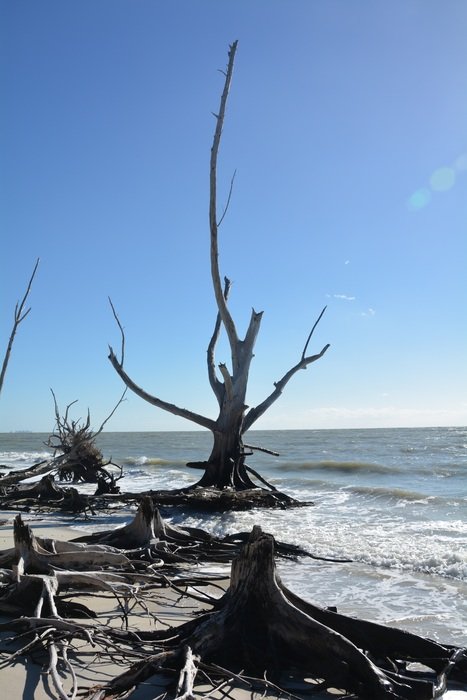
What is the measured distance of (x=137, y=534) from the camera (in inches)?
201

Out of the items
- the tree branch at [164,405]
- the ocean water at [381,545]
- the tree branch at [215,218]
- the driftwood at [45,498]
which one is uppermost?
the tree branch at [215,218]

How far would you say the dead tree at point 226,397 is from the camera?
1130 cm

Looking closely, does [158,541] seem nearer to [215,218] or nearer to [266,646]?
[266,646]

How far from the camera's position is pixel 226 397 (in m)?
11.7

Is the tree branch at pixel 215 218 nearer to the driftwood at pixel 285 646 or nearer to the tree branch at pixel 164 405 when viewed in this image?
the tree branch at pixel 164 405

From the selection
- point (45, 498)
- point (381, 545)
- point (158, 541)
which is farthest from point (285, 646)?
point (45, 498)

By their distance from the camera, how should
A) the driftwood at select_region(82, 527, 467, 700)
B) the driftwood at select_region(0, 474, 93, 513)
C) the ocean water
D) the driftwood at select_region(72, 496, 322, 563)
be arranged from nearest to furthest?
the driftwood at select_region(82, 527, 467, 700) < the ocean water < the driftwood at select_region(72, 496, 322, 563) < the driftwood at select_region(0, 474, 93, 513)

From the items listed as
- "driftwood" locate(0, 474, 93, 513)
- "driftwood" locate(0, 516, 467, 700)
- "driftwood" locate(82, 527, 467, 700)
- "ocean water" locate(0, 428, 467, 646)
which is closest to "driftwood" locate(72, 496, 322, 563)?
"ocean water" locate(0, 428, 467, 646)

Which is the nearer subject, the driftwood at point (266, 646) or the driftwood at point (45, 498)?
the driftwood at point (266, 646)

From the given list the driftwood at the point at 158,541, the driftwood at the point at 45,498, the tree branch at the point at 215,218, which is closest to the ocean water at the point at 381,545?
the driftwood at the point at 158,541

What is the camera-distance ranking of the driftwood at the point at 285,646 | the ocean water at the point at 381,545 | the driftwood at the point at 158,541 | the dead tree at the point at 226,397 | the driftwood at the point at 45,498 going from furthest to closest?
the dead tree at the point at 226,397, the driftwood at the point at 45,498, the driftwood at the point at 158,541, the ocean water at the point at 381,545, the driftwood at the point at 285,646

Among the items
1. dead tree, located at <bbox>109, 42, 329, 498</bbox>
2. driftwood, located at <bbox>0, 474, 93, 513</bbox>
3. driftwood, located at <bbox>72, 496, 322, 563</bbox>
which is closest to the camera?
driftwood, located at <bbox>72, 496, 322, 563</bbox>

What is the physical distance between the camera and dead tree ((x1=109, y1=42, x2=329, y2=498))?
37.1ft

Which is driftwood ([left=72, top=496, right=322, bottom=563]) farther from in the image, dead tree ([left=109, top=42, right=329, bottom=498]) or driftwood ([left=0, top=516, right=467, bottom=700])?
dead tree ([left=109, top=42, right=329, bottom=498])
